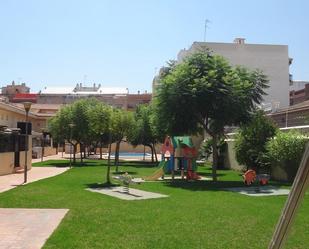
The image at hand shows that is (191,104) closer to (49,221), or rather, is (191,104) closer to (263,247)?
(49,221)

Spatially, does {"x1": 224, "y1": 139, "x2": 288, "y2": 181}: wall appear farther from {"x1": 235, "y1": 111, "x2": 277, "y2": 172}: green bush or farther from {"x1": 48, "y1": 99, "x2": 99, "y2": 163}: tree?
{"x1": 48, "y1": 99, "x2": 99, "y2": 163}: tree

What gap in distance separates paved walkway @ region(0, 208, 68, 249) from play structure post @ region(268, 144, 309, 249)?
6.14 meters

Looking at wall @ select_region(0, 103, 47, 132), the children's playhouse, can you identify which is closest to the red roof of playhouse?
the children's playhouse

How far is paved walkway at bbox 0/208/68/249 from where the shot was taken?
833cm

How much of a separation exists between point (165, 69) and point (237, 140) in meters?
6.63

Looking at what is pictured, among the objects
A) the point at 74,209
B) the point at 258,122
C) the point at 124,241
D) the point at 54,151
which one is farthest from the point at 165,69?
the point at 54,151

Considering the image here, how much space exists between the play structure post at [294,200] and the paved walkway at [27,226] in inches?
242

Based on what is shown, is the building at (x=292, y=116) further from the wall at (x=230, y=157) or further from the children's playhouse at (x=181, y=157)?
the children's playhouse at (x=181, y=157)

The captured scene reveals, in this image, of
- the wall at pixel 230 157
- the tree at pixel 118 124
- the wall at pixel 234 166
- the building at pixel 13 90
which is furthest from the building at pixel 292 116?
A: the building at pixel 13 90

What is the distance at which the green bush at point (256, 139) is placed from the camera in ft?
83.1

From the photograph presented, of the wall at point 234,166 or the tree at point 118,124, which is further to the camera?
the tree at point 118,124

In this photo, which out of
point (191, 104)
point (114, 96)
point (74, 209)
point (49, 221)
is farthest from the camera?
point (114, 96)

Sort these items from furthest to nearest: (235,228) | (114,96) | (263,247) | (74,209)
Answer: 1. (114,96)
2. (74,209)
3. (235,228)
4. (263,247)

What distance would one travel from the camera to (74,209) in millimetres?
12469
